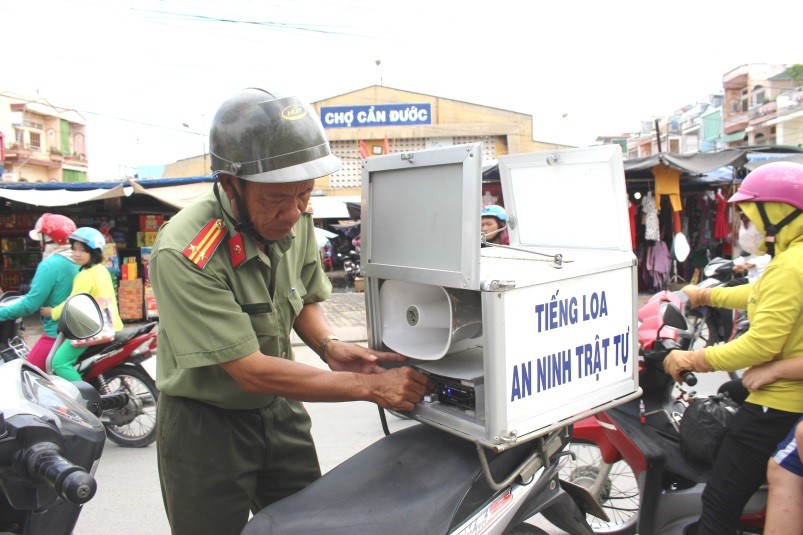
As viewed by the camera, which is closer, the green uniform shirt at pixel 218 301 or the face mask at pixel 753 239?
the green uniform shirt at pixel 218 301

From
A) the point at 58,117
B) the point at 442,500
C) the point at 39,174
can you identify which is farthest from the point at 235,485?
the point at 58,117

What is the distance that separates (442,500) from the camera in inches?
63.9

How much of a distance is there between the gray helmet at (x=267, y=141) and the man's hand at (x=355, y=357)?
1.77ft

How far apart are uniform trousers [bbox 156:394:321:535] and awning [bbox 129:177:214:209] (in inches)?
328

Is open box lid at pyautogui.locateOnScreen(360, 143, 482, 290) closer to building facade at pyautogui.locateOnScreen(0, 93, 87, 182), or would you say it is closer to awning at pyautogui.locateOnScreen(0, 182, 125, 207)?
awning at pyautogui.locateOnScreen(0, 182, 125, 207)

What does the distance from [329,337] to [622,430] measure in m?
1.27

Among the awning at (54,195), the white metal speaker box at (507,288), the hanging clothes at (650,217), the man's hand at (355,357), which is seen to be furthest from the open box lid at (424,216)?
the hanging clothes at (650,217)

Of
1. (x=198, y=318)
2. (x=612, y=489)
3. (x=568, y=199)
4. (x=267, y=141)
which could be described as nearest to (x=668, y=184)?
(x=612, y=489)

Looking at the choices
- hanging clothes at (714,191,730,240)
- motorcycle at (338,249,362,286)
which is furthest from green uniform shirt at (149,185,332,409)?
motorcycle at (338,249,362,286)

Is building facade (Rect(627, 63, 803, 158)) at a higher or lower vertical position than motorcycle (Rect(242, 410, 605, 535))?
higher

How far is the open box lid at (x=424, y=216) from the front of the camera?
1452 mm

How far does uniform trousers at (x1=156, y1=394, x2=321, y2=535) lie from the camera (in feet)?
6.04

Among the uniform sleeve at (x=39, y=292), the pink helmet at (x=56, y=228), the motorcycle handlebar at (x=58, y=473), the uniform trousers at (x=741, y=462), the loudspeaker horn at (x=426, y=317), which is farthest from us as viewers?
the pink helmet at (x=56, y=228)

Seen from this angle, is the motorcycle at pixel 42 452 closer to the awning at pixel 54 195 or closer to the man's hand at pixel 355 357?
the man's hand at pixel 355 357
